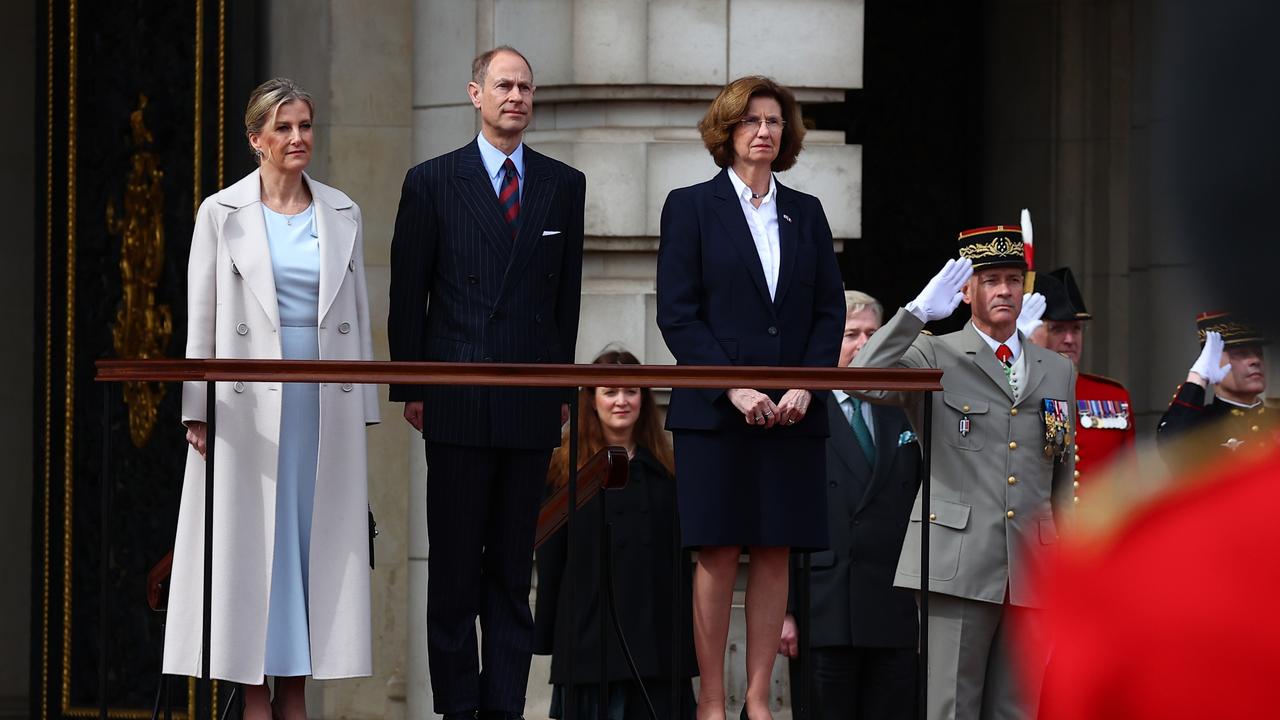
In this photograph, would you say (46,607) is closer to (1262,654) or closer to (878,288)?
(878,288)

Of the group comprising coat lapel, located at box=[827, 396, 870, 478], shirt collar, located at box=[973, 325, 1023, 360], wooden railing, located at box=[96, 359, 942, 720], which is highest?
shirt collar, located at box=[973, 325, 1023, 360]

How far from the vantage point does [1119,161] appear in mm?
9078

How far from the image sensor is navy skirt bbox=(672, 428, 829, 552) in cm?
500

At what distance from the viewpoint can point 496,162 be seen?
5281 millimetres

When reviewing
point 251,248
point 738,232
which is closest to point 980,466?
point 738,232

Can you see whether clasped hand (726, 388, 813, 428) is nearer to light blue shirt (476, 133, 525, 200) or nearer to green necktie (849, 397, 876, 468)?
light blue shirt (476, 133, 525, 200)

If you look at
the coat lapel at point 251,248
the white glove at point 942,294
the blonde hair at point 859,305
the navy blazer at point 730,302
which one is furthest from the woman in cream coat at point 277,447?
the blonde hair at point 859,305

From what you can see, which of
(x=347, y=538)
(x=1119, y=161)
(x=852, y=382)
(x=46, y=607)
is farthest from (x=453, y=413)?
(x=1119, y=161)

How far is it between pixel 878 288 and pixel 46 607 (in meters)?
4.35

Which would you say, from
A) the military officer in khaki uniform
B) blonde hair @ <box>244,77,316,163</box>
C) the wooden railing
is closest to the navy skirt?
the wooden railing

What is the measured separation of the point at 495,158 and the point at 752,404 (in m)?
1.05

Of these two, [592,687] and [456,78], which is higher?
[456,78]

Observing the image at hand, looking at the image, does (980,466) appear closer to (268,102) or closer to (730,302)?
(730,302)

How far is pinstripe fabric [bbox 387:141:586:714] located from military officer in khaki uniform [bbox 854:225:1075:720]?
1041mm
